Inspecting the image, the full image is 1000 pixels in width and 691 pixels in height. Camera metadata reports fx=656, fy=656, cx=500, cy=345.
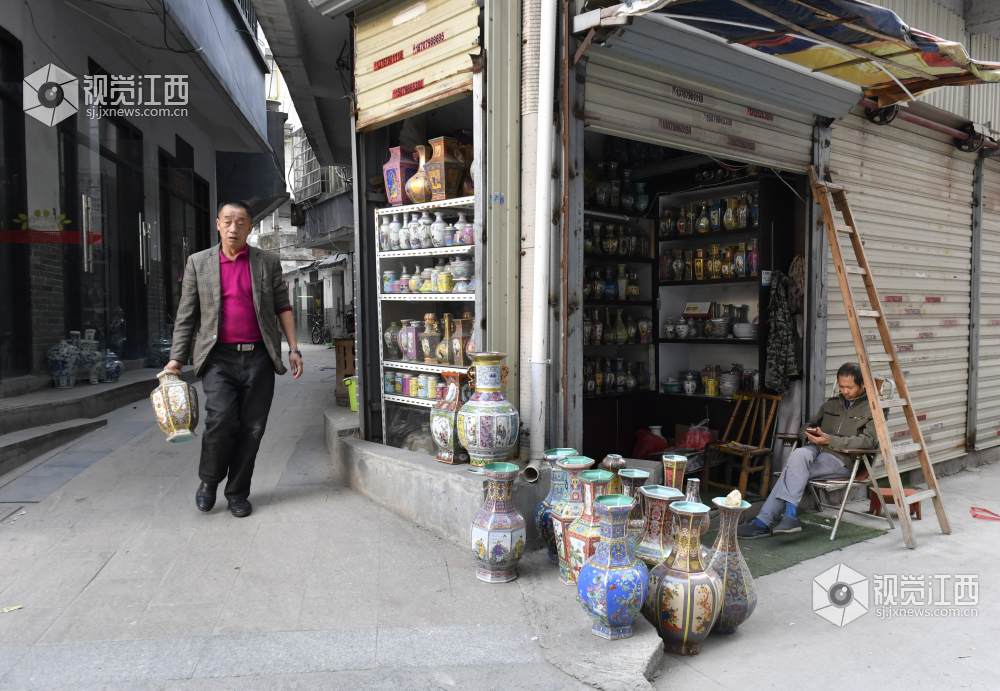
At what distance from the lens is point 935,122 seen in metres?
6.80

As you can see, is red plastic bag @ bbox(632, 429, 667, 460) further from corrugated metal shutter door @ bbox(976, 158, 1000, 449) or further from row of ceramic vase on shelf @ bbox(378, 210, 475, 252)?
corrugated metal shutter door @ bbox(976, 158, 1000, 449)

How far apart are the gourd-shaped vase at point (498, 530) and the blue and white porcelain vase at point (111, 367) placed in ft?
20.3

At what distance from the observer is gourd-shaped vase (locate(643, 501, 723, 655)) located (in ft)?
9.22

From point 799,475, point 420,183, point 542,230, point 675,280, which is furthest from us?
point 675,280

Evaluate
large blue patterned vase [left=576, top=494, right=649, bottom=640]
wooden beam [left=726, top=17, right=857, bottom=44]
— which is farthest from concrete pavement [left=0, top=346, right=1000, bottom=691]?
wooden beam [left=726, top=17, right=857, bottom=44]

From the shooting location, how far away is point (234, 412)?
4.16 meters

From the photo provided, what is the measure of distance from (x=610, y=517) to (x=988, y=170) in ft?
24.7

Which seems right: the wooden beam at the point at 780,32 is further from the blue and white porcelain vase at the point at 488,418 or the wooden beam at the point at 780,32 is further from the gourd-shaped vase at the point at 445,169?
the blue and white porcelain vase at the point at 488,418

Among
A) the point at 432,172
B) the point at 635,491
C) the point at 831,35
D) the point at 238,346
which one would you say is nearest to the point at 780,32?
the point at 831,35

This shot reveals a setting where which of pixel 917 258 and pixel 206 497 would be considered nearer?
pixel 206 497

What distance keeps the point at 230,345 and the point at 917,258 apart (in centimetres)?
654

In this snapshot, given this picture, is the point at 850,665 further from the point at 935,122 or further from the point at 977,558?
the point at 935,122

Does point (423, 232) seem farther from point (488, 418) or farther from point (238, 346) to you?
point (488, 418)

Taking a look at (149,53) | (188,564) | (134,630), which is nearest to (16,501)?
(188,564)
